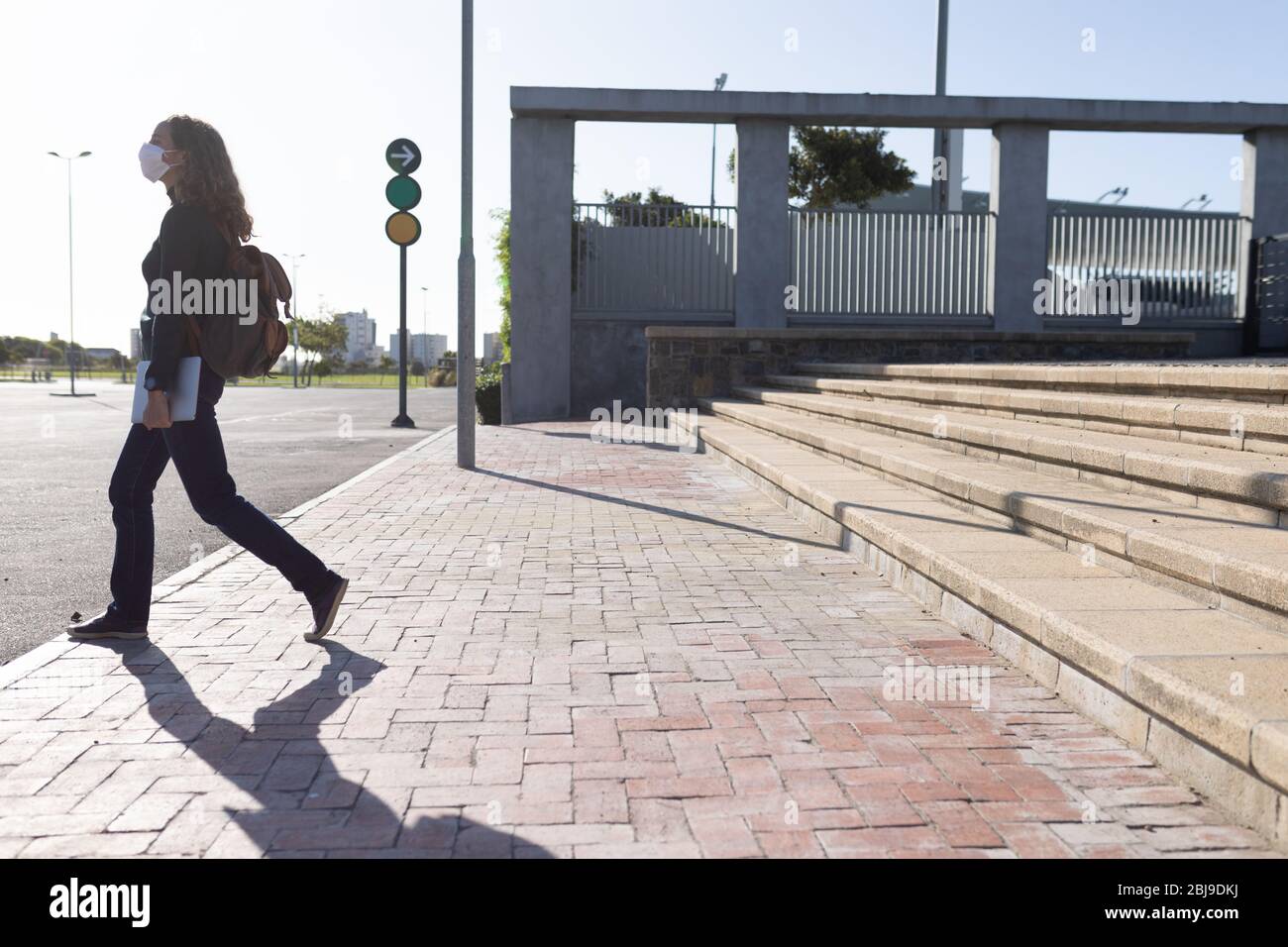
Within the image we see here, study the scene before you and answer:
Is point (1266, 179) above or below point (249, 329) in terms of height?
above

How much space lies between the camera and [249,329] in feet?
14.2

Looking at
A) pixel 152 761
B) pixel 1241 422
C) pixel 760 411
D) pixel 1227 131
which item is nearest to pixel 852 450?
pixel 1241 422

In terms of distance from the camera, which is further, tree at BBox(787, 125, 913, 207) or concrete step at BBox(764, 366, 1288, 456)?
tree at BBox(787, 125, 913, 207)

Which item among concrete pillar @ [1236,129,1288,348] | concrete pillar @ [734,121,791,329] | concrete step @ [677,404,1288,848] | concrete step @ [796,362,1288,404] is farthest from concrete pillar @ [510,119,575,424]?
concrete step @ [677,404,1288,848]

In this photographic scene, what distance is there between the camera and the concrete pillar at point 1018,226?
16734 mm

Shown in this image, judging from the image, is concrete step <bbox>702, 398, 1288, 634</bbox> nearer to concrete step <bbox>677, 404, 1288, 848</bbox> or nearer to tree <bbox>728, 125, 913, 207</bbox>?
concrete step <bbox>677, 404, 1288, 848</bbox>

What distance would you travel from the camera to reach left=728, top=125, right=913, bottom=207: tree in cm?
2603

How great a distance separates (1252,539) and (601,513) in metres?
4.78

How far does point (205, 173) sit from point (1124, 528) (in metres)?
3.87

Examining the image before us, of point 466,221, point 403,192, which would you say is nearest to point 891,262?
point 403,192

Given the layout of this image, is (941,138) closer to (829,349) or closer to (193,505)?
(829,349)

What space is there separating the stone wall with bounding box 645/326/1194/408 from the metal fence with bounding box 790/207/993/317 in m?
1.83
